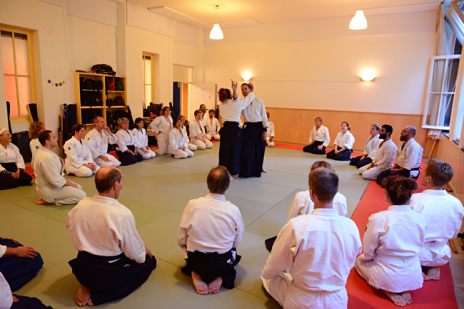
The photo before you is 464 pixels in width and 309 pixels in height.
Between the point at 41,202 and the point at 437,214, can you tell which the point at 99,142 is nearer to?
the point at 41,202

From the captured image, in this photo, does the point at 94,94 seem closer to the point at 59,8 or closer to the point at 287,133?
the point at 59,8

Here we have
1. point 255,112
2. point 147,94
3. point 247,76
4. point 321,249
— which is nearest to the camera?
point 321,249

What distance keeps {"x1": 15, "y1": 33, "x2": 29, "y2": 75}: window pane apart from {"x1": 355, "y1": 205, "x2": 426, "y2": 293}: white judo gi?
7.84 metres

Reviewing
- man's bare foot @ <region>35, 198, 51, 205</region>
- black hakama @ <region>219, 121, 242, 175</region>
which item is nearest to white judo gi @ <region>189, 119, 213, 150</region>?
black hakama @ <region>219, 121, 242, 175</region>

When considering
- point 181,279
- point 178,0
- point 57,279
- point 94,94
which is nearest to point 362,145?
point 178,0

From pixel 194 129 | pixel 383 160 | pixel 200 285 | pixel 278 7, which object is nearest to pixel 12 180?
pixel 200 285

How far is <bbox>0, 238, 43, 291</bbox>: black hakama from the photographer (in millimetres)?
2477

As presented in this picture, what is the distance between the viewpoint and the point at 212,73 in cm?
1249

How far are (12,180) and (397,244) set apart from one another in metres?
5.62

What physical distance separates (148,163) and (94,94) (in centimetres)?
252

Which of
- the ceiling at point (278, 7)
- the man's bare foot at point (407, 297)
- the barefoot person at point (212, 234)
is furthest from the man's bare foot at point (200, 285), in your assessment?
the ceiling at point (278, 7)

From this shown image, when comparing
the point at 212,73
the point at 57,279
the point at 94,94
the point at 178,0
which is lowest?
the point at 57,279

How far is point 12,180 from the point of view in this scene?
5164 mm

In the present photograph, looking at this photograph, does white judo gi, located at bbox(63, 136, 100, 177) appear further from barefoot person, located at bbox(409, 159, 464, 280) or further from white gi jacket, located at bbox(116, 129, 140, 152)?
barefoot person, located at bbox(409, 159, 464, 280)
